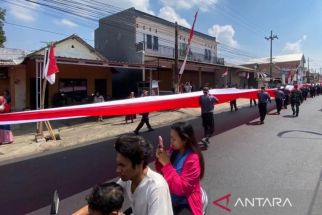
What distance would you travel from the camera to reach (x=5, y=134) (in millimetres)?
11648

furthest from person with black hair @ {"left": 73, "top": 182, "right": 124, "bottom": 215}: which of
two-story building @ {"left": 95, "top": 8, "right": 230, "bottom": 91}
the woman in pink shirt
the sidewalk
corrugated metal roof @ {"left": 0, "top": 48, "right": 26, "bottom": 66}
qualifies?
two-story building @ {"left": 95, "top": 8, "right": 230, "bottom": 91}

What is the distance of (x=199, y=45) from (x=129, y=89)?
1862 centimetres

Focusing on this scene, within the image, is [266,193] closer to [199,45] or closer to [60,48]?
[60,48]

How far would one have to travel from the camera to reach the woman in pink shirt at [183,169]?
272 centimetres

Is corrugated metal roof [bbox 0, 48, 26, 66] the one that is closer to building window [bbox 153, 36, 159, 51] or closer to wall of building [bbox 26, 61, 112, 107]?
wall of building [bbox 26, 61, 112, 107]

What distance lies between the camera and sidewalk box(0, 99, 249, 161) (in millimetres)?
10637

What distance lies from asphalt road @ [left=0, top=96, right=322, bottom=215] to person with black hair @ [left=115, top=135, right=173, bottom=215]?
3.17 meters

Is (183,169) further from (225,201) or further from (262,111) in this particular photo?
(262,111)

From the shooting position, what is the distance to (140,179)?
222 centimetres

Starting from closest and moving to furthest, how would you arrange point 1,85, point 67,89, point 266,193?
point 266,193 → point 1,85 → point 67,89

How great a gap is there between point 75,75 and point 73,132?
925 centimetres

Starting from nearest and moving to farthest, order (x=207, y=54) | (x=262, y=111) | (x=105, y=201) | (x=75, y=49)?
1. (x=105, y=201)
2. (x=262, y=111)
3. (x=75, y=49)
4. (x=207, y=54)

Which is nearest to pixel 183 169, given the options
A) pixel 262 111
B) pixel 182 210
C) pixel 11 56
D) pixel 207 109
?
pixel 182 210

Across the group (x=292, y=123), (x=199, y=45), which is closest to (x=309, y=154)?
(x=292, y=123)
